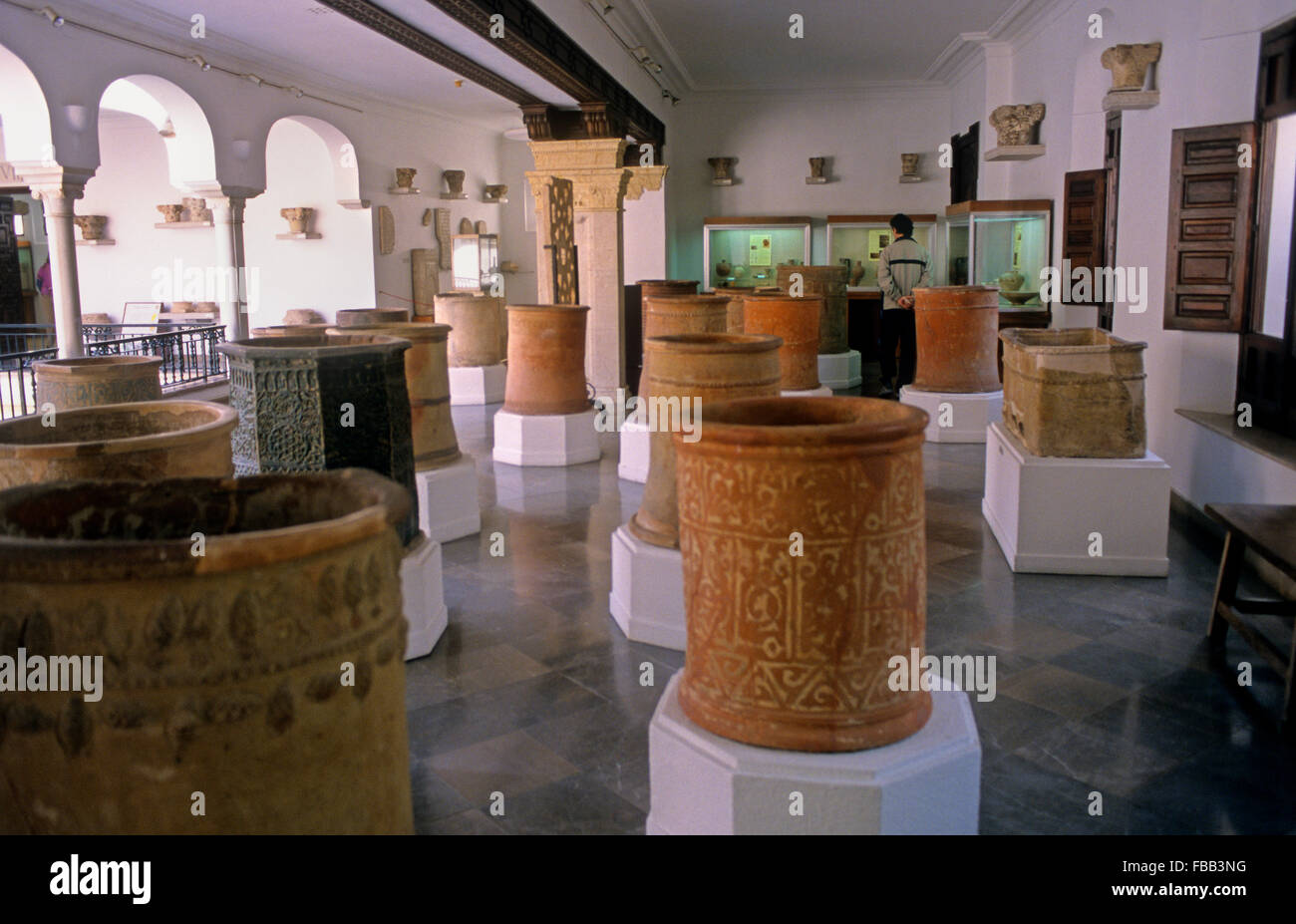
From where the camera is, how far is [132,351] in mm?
13305

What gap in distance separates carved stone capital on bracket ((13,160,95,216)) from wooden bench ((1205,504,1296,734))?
336 inches

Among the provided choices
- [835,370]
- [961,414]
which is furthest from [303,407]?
[835,370]

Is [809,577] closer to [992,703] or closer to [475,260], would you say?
[992,703]

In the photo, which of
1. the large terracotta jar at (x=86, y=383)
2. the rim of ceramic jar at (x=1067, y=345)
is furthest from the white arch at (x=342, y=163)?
the rim of ceramic jar at (x=1067, y=345)

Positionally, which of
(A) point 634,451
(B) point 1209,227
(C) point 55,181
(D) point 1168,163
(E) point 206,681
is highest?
(C) point 55,181

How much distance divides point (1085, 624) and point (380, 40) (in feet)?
32.6

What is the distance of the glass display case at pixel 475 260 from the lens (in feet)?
68.5

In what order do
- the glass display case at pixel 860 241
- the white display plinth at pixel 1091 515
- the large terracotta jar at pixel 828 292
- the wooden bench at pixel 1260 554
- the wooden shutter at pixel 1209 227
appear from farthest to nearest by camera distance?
the glass display case at pixel 860 241 → the large terracotta jar at pixel 828 292 → the wooden shutter at pixel 1209 227 → the white display plinth at pixel 1091 515 → the wooden bench at pixel 1260 554

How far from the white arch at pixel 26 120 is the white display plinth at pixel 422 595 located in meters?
5.87

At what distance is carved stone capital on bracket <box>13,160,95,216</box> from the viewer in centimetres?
852

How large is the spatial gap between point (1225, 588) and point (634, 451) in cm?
447

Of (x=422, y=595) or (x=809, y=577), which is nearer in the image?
(x=809, y=577)

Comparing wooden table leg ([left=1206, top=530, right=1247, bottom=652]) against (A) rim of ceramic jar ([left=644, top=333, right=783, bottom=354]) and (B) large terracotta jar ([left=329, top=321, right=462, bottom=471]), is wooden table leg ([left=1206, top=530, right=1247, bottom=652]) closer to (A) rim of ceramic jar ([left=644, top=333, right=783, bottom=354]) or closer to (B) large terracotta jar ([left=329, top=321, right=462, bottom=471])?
(A) rim of ceramic jar ([left=644, top=333, right=783, bottom=354])

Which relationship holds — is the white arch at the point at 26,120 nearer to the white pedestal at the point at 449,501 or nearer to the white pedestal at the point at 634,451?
the white pedestal at the point at 449,501
